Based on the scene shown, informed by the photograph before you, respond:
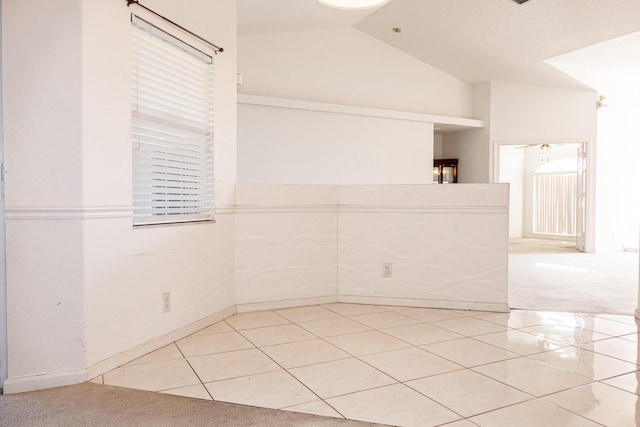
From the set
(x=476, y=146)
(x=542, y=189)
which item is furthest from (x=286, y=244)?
(x=542, y=189)

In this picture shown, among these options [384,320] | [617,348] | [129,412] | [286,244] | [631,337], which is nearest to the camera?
[129,412]

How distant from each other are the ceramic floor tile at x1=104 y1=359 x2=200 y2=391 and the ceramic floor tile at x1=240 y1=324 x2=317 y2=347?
1.83 ft

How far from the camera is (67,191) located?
7.58 feet

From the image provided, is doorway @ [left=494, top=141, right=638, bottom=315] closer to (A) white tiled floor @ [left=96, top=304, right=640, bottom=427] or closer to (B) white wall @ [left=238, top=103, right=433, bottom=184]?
(A) white tiled floor @ [left=96, top=304, right=640, bottom=427]

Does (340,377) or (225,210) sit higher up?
(225,210)

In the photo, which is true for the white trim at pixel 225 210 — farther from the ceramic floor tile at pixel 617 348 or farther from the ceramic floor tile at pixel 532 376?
the ceramic floor tile at pixel 617 348

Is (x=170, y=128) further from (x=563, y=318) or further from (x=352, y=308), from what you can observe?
(x=563, y=318)

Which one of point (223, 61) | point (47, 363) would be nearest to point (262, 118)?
point (223, 61)

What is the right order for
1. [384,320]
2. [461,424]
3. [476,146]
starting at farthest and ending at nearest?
[476,146], [384,320], [461,424]

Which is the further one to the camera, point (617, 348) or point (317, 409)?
point (617, 348)

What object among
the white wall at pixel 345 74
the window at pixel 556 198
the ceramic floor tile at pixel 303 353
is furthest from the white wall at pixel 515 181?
the ceramic floor tile at pixel 303 353

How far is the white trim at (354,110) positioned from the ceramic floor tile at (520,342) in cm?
528

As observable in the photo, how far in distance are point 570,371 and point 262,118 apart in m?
5.91

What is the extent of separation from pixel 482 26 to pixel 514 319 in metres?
5.25
